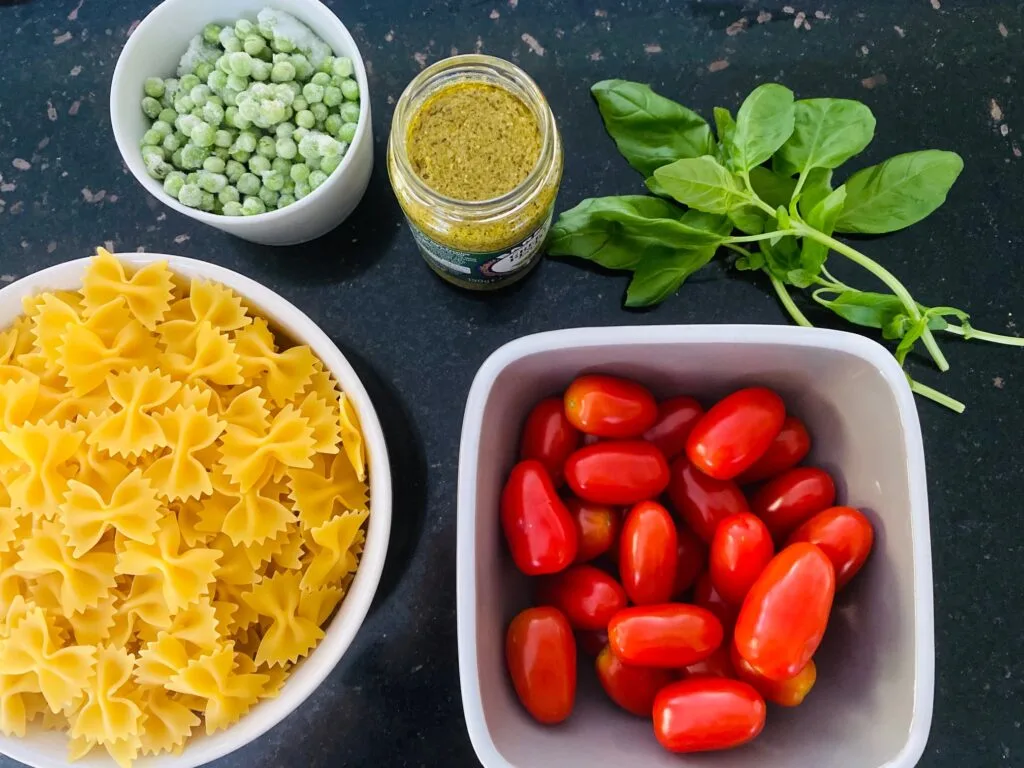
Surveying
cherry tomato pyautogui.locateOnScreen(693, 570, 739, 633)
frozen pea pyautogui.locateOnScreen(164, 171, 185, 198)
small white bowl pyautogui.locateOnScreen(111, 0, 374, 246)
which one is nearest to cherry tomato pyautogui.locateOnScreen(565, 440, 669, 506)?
cherry tomato pyautogui.locateOnScreen(693, 570, 739, 633)

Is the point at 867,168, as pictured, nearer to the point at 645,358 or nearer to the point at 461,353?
the point at 645,358

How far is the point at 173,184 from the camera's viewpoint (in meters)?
0.83

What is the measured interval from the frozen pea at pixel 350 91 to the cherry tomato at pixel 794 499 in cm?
54

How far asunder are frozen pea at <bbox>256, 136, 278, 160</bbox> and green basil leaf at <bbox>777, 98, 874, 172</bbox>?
0.50 meters

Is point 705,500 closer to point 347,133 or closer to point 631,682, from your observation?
point 631,682

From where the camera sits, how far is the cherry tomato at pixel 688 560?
2.74ft

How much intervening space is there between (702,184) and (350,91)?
0.35 meters

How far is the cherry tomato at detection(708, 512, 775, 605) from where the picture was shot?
0.74 metres

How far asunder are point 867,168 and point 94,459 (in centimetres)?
78

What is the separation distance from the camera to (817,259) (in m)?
0.85

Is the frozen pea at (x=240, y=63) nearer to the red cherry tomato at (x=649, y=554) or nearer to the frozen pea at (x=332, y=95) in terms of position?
the frozen pea at (x=332, y=95)

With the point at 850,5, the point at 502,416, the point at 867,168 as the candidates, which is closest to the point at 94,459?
the point at 502,416

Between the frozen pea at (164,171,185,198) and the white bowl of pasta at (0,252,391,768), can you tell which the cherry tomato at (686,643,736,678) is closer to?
the white bowl of pasta at (0,252,391,768)

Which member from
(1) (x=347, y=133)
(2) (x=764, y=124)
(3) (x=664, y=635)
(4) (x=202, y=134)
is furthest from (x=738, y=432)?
(4) (x=202, y=134)
